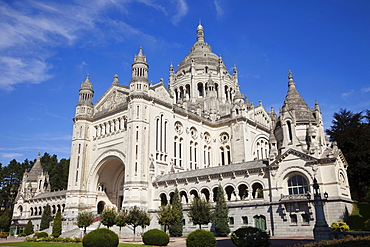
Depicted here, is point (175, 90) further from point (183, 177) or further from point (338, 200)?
point (338, 200)

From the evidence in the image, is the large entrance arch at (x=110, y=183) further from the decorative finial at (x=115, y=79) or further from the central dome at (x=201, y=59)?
the central dome at (x=201, y=59)

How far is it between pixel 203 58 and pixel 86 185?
4063 centimetres

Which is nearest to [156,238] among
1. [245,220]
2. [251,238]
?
[251,238]

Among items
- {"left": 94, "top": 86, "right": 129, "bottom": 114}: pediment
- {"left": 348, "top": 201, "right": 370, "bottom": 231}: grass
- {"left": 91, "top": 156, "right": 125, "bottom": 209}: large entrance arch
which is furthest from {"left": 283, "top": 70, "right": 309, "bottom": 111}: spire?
{"left": 91, "top": 156, "right": 125, "bottom": 209}: large entrance arch

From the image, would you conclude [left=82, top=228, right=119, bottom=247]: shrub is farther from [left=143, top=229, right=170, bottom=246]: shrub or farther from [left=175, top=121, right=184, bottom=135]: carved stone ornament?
[left=175, top=121, right=184, bottom=135]: carved stone ornament

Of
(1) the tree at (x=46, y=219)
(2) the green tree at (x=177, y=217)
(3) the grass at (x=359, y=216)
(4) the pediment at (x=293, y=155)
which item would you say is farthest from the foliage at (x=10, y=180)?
(3) the grass at (x=359, y=216)

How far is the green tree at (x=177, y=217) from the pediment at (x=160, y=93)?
18.1m

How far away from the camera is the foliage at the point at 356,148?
42.6 metres

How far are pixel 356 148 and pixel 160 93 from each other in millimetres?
30937

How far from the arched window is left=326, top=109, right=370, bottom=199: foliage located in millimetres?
10766

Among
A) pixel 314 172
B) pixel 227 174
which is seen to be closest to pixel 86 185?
pixel 227 174

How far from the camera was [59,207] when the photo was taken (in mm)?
63562

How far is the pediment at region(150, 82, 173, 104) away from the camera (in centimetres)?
5503

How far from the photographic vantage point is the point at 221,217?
1508 inches
